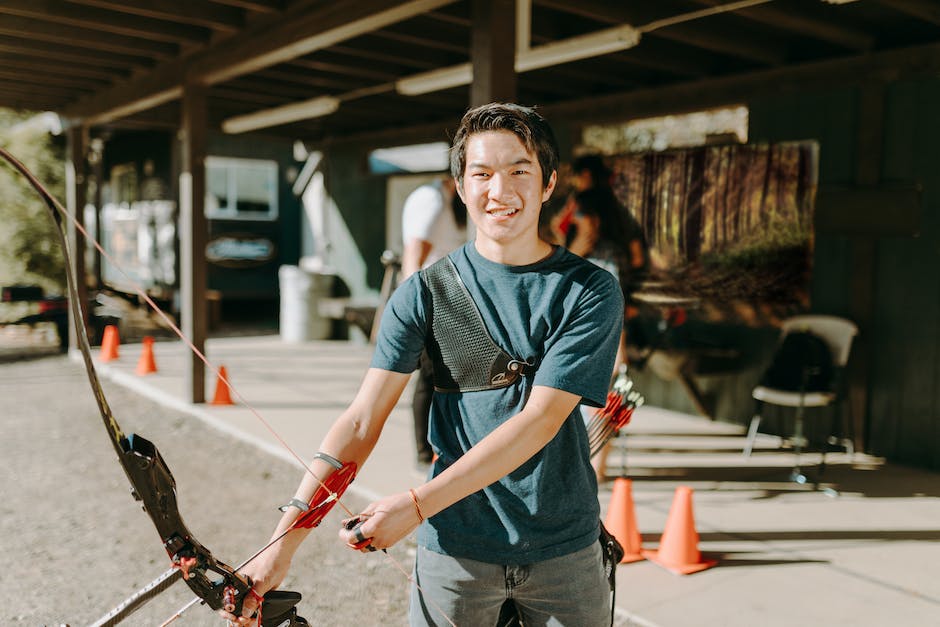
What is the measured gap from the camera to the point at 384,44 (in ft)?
21.5

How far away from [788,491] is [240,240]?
524 inches

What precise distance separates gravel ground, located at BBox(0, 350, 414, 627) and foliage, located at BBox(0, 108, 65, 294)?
7.72m

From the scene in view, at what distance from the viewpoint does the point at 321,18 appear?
5.41 meters

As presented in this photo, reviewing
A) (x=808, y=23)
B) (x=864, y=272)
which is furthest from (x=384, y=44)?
(x=864, y=272)

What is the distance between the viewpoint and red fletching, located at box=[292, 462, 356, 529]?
1.49m

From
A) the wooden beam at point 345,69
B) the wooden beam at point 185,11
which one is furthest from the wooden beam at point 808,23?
the wooden beam at point 185,11

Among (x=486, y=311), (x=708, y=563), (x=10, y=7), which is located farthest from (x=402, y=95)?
(x=486, y=311)

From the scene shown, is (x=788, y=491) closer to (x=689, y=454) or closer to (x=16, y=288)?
(x=689, y=454)

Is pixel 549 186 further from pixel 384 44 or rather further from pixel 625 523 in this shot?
pixel 384 44

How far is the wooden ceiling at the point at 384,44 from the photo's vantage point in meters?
5.25

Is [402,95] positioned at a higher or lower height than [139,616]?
higher

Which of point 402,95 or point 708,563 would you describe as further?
point 402,95

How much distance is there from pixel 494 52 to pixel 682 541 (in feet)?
9.21

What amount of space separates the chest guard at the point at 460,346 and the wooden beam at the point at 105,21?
534 cm
